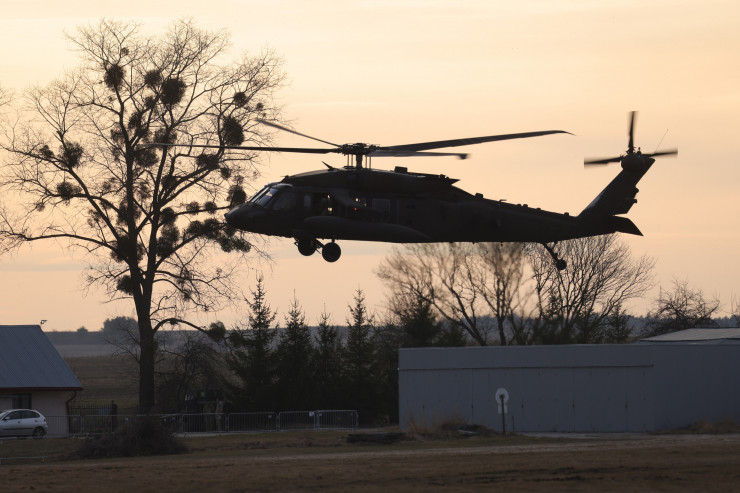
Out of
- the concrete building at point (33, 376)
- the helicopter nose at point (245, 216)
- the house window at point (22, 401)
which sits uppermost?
the helicopter nose at point (245, 216)

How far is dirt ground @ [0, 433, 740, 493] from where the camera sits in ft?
95.7

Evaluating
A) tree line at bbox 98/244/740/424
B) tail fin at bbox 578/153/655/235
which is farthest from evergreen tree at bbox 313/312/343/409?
tail fin at bbox 578/153/655/235

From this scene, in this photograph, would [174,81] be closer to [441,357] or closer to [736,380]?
[441,357]

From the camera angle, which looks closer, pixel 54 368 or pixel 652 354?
pixel 652 354

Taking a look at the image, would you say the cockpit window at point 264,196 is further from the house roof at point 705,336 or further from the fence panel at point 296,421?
the house roof at point 705,336

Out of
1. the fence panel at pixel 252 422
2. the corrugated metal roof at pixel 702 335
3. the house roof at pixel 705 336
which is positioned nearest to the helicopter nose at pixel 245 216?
the fence panel at pixel 252 422

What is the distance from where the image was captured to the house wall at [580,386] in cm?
5022

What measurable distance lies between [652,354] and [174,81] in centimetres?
2536

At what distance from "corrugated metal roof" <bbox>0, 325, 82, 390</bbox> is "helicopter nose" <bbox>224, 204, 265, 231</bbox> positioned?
31121 millimetres

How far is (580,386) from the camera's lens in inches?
2036

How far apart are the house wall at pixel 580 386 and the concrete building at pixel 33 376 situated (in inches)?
704

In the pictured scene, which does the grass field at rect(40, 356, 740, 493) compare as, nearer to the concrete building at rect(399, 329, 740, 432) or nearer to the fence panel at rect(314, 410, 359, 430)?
the concrete building at rect(399, 329, 740, 432)

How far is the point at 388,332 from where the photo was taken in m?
74.1

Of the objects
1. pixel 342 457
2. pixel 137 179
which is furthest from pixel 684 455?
pixel 137 179
